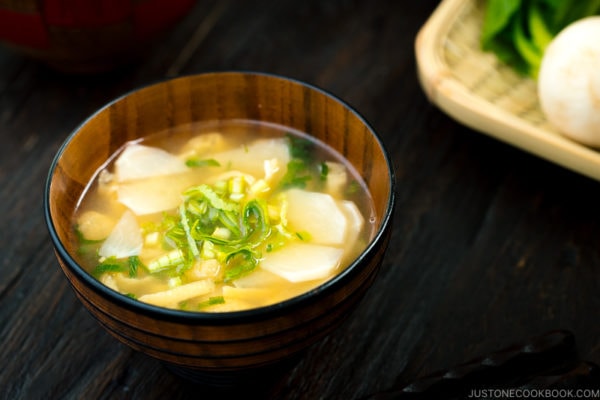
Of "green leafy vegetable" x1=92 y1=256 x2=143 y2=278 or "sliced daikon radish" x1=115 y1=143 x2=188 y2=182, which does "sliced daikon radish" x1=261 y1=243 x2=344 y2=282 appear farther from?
"sliced daikon radish" x1=115 y1=143 x2=188 y2=182

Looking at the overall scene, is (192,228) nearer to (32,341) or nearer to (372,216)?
(372,216)

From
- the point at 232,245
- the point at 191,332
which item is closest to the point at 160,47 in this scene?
the point at 232,245

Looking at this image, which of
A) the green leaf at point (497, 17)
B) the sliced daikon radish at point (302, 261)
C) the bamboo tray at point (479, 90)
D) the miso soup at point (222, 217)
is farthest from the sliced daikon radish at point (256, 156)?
the green leaf at point (497, 17)

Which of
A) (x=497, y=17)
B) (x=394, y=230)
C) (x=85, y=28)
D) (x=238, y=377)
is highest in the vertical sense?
(x=85, y=28)

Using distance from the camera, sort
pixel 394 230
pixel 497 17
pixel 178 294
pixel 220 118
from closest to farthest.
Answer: pixel 178 294, pixel 220 118, pixel 394 230, pixel 497 17

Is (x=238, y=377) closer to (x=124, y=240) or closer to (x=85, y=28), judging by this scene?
(x=124, y=240)

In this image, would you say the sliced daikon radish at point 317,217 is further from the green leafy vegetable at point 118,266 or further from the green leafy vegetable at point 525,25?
the green leafy vegetable at point 525,25

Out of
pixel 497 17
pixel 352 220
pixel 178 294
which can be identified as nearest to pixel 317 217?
pixel 352 220
